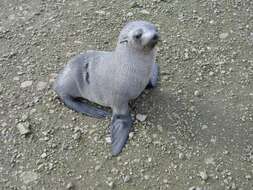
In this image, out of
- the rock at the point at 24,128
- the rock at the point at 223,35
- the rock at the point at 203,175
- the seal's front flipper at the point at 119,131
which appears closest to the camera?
the rock at the point at 203,175

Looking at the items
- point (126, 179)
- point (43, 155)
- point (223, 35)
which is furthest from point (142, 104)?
point (223, 35)

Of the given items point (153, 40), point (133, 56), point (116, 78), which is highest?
point (153, 40)

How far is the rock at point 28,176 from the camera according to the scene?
271cm

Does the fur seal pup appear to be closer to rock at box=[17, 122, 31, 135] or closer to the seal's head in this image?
the seal's head

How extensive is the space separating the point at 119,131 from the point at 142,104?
258 millimetres

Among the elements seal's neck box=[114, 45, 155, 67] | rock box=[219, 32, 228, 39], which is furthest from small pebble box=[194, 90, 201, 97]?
rock box=[219, 32, 228, 39]

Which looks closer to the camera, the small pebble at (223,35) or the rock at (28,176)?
the rock at (28,176)

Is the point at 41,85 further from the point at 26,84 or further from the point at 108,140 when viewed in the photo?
the point at 108,140

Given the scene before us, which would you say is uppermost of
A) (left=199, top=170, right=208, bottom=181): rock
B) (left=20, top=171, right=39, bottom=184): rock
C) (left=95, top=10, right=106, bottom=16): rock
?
(left=95, top=10, right=106, bottom=16): rock

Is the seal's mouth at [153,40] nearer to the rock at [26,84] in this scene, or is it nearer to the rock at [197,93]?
the rock at [197,93]

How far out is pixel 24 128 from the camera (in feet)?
9.59

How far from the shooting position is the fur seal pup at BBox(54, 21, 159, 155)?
8.62 feet

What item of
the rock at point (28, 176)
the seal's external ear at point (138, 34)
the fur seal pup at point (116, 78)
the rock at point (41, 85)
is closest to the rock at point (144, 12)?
the fur seal pup at point (116, 78)

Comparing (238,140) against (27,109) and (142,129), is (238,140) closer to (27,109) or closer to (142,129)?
(142,129)
